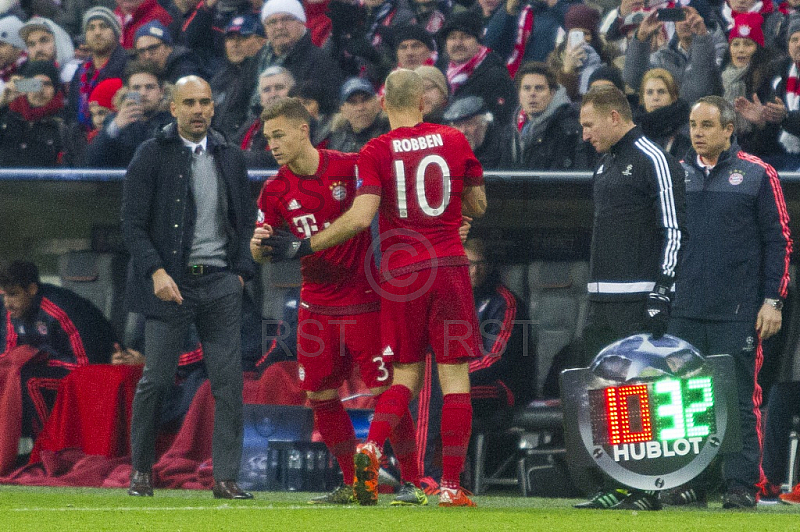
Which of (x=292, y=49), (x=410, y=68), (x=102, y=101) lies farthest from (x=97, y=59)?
(x=410, y=68)

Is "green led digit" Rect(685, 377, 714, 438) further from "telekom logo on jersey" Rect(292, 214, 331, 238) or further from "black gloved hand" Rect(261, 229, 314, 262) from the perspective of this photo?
"telekom logo on jersey" Rect(292, 214, 331, 238)

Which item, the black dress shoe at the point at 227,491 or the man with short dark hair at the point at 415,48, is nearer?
the black dress shoe at the point at 227,491

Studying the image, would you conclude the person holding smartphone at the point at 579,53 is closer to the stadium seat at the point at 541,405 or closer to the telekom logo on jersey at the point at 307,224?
the stadium seat at the point at 541,405

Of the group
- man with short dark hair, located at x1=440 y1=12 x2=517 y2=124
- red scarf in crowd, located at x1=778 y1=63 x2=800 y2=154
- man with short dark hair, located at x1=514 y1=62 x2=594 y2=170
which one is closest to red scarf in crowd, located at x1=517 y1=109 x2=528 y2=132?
man with short dark hair, located at x1=514 y1=62 x2=594 y2=170

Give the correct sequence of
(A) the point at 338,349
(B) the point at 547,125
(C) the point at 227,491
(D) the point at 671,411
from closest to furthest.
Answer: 1. (D) the point at 671,411
2. (A) the point at 338,349
3. (C) the point at 227,491
4. (B) the point at 547,125

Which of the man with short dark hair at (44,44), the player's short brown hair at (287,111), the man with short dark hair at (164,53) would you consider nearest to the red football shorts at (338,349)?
the player's short brown hair at (287,111)

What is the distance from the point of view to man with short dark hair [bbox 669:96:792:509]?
6.05 metres

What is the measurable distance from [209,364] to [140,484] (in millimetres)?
664

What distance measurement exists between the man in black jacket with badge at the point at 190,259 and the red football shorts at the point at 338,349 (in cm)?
68

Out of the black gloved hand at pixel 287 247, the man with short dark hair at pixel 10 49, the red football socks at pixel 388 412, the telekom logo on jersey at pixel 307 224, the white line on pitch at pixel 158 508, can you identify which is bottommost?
the white line on pitch at pixel 158 508

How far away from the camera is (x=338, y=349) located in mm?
5938

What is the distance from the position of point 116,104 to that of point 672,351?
537 centimetres

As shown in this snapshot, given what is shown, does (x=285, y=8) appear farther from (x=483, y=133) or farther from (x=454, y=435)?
(x=454, y=435)

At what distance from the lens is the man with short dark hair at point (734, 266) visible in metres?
6.05
